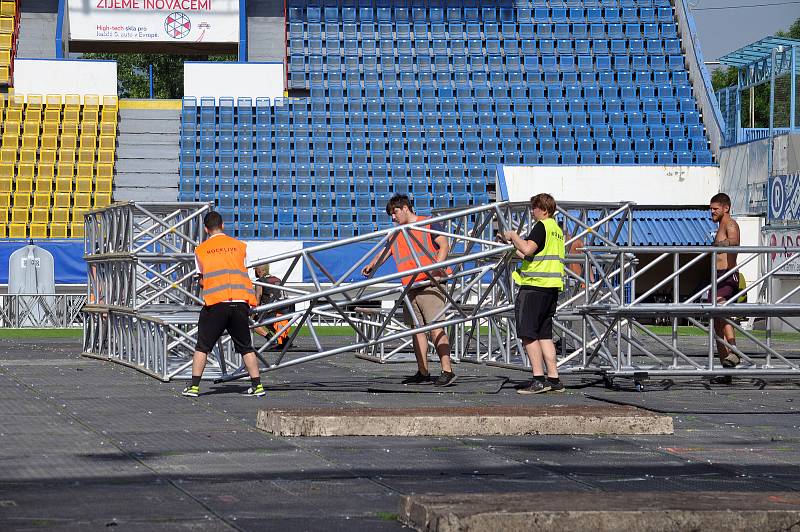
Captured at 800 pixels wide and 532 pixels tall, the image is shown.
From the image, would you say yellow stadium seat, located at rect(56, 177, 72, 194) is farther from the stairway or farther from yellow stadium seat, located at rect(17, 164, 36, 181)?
the stairway

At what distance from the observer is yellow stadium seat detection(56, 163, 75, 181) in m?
36.7

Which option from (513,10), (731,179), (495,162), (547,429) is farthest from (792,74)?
(547,429)

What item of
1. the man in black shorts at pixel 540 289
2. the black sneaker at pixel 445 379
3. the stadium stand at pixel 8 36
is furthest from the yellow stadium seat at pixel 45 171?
the man in black shorts at pixel 540 289

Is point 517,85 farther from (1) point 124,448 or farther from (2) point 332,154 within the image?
(1) point 124,448

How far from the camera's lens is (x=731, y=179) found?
1395 inches

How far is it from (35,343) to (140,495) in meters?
16.1

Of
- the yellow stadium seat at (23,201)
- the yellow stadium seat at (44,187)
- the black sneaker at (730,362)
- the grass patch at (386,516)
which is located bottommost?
the black sneaker at (730,362)

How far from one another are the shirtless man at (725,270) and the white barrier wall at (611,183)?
772 inches

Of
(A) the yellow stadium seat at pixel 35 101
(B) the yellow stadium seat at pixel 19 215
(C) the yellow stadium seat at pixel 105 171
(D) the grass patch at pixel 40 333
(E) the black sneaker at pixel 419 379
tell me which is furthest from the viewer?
(A) the yellow stadium seat at pixel 35 101

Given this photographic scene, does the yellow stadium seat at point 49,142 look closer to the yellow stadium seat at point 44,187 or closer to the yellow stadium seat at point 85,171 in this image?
the yellow stadium seat at point 85,171

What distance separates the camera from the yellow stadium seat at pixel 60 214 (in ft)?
115

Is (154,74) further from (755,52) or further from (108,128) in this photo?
(755,52)

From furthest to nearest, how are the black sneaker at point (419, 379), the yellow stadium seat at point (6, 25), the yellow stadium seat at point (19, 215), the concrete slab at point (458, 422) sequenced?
the yellow stadium seat at point (6, 25) < the yellow stadium seat at point (19, 215) < the black sneaker at point (419, 379) < the concrete slab at point (458, 422)

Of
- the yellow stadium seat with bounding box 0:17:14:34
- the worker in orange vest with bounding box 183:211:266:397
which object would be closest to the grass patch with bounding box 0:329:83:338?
the worker in orange vest with bounding box 183:211:266:397
